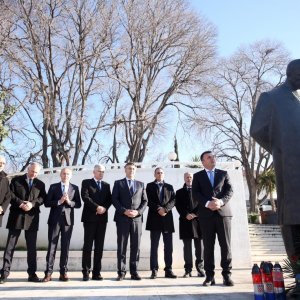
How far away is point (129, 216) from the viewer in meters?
5.33

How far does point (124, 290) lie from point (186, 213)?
212 cm

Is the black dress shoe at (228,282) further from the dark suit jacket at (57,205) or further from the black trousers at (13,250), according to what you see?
the black trousers at (13,250)

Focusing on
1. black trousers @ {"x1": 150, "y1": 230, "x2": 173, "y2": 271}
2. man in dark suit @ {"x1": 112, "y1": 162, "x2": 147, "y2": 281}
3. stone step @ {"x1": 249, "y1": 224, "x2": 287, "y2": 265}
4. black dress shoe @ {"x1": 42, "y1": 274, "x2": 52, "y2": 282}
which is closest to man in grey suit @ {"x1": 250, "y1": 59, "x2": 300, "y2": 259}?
man in dark suit @ {"x1": 112, "y1": 162, "x2": 147, "y2": 281}

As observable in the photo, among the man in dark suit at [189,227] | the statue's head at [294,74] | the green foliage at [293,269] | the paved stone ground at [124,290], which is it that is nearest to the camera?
the green foliage at [293,269]

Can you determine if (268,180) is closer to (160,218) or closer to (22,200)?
(160,218)

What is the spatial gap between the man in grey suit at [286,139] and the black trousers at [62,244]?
3492 millimetres

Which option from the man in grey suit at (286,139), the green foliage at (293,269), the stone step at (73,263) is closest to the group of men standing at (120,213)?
the stone step at (73,263)

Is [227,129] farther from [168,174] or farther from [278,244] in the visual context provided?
[168,174]

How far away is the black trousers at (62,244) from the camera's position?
202 inches

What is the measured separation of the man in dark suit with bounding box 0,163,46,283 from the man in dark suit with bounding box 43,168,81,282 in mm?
206

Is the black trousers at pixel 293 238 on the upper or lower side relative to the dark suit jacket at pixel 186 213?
lower

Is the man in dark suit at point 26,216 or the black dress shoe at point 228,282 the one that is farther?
the man in dark suit at point 26,216

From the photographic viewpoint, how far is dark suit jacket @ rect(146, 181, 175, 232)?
5738mm

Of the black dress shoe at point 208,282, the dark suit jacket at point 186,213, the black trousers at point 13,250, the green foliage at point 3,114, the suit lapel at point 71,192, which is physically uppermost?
the green foliage at point 3,114
